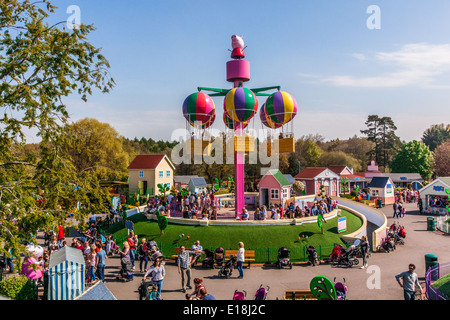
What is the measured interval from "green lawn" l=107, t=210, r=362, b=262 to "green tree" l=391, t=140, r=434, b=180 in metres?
51.5

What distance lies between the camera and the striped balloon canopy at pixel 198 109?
23031mm

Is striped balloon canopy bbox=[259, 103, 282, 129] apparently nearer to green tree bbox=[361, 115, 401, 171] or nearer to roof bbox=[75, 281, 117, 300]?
roof bbox=[75, 281, 117, 300]

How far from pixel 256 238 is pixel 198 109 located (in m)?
9.02

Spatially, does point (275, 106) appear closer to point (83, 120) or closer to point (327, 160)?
point (83, 120)

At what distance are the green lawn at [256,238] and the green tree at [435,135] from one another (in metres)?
94.5

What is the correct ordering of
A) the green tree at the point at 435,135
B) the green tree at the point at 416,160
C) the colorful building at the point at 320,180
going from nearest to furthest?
the colorful building at the point at 320,180 → the green tree at the point at 416,160 → the green tree at the point at 435,135

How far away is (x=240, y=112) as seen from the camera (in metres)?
21.5

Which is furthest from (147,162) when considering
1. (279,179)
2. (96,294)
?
(96,294)

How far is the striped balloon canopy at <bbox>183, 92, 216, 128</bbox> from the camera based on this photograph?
2303 centimetres

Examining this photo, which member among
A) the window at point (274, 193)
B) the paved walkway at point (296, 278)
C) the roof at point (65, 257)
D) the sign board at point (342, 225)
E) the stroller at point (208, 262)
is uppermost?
the window at point (274, 193)

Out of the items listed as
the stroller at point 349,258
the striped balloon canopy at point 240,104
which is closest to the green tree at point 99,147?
the striped balloon canopy at point 240,104

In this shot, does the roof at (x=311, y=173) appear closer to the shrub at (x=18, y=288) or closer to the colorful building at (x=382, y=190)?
the colorful building at (x=382, y=190)

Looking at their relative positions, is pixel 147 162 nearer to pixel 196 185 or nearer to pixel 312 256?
pixel 196 185
